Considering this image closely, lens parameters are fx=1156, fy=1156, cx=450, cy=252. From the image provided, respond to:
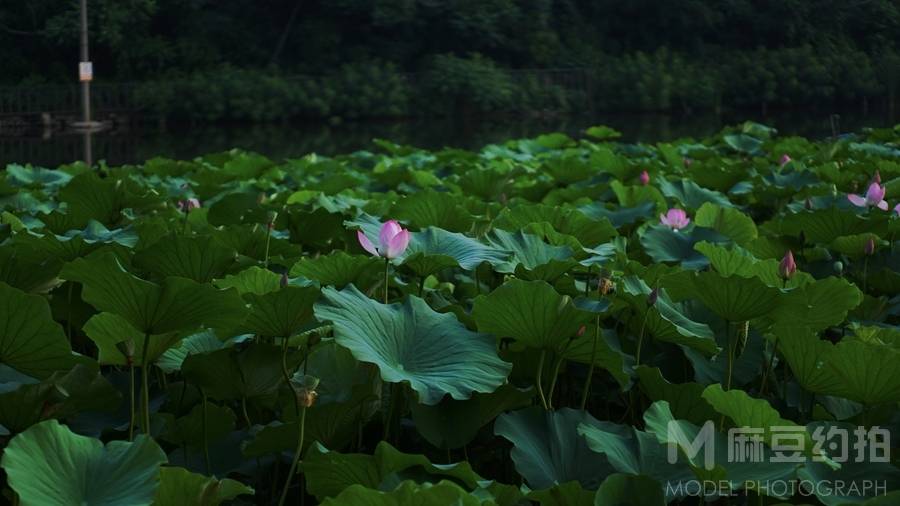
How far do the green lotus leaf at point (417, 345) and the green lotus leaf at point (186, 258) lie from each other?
0.19m

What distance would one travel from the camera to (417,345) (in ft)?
2.58

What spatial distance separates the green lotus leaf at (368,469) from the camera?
637 millimetres

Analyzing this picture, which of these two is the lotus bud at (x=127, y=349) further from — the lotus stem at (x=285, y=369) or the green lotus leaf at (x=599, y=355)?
the green lotus leaf at (x=599, y=355)

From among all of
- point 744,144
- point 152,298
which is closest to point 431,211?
point 152,298

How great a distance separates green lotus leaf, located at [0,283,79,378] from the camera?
2.36ft

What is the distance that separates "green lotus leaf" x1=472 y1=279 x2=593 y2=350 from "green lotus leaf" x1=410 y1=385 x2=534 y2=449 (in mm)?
49

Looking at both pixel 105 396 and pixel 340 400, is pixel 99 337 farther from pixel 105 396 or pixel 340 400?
pixel 340 400

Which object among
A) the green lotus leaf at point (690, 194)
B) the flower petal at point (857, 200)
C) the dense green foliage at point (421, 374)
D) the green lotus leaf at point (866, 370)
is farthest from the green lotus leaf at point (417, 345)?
the green lotus leaf at point (690, 194)

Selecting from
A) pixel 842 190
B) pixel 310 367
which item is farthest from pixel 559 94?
pixel 310 367

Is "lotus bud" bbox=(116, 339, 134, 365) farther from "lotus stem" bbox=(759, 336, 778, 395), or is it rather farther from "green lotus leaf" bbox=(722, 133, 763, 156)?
"green lotus leaf" bbox=(722, 133, 763, 156)

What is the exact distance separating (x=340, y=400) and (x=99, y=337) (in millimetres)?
177

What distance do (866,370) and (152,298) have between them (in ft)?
1.50

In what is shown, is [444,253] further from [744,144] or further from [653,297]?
[744,144]

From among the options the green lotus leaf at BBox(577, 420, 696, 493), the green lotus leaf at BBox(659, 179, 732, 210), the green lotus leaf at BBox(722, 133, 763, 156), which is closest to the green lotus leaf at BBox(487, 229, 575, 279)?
the green lotus leaf at BBox(577, 420, 696, 493)
